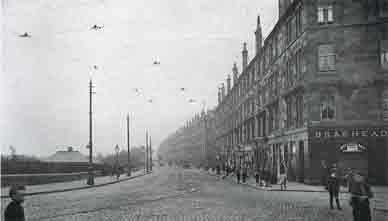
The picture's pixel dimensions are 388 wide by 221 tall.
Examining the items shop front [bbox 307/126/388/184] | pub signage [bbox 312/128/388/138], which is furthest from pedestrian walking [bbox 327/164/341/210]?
pub signage [bbox 312/128/388/138]

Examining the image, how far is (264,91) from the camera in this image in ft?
154

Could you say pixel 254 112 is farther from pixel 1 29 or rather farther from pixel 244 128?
pixel 1 29

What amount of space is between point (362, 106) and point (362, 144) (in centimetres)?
276

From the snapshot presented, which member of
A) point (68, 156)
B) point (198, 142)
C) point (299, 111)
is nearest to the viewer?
point (299, 111)

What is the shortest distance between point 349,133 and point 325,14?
29.6 ft

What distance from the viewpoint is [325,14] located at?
100 feet

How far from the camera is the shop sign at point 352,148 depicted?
95.4 ft

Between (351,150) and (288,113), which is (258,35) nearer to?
(288,113)

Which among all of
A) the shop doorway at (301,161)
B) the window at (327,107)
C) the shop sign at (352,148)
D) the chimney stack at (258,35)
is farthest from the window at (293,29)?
the chimney stack at (258,35)

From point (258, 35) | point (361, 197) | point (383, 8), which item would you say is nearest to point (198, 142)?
point (258, 35)

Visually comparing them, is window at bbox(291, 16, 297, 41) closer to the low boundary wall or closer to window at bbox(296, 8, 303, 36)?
window at bbox(296, 8, 303, 36)

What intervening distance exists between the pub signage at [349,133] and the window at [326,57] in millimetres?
4647

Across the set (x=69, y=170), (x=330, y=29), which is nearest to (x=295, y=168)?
(x=330, y=29)

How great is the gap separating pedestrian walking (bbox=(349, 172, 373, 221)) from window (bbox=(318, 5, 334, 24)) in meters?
21.8
